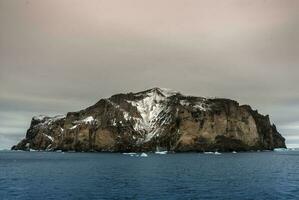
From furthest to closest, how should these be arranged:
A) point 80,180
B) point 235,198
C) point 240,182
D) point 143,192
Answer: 1. point 80,180
2. point 240,182
3. point 143,192
4. point 235,198

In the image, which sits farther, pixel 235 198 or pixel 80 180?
pixel 80 180

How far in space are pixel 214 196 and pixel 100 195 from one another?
676 inches

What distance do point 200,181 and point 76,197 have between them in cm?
3059

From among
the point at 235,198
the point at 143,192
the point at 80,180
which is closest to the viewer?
the point at 235,198

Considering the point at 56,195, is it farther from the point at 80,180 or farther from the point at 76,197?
the point at 80,180

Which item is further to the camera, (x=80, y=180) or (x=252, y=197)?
(x=80, y=180)

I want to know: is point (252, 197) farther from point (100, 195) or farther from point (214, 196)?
point (100, 195)

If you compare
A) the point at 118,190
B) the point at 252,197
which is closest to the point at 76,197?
the point at 118,190

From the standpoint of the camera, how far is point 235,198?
5906 cm

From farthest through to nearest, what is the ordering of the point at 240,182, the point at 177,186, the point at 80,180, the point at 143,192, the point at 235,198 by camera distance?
1. the point at 80,180
2. the point at 240,182
3. the point at 177,186
4. the point at 143,192
5. the point at 235,198

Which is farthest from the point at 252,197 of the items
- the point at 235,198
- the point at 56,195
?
the point at 56,195

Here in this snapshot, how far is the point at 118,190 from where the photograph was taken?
2680 inches

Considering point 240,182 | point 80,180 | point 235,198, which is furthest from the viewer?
point 80,180

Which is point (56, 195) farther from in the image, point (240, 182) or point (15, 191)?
point (240, 182)
